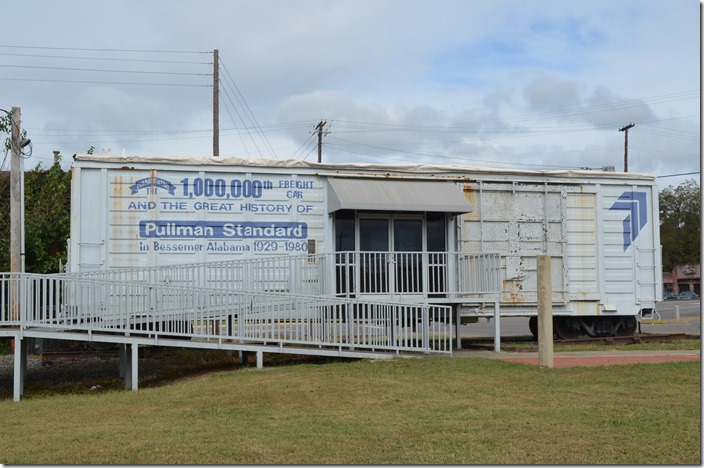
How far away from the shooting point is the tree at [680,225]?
65.6m

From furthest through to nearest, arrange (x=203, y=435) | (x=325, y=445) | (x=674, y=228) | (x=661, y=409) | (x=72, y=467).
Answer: (x=674, y=228) < (x=661, y=409) < (x=203, y=435) < (x=325, y=445) < (x=72, y=467)

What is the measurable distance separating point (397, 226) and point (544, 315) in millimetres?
4351

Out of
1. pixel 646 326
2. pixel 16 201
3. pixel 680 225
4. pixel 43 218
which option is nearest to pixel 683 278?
pixel 680 225

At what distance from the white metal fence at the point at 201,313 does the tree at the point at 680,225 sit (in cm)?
5633

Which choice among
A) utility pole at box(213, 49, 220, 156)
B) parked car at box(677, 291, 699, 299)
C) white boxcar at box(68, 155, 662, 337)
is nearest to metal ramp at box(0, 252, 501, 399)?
white boxcar at box(68, 155, 662, 337)

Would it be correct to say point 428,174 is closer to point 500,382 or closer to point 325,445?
point 500,382

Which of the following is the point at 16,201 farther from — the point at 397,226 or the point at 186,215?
the point at 397,226

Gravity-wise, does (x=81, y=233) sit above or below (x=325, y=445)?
above

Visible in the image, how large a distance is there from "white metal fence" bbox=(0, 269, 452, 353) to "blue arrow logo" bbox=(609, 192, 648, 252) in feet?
20.0

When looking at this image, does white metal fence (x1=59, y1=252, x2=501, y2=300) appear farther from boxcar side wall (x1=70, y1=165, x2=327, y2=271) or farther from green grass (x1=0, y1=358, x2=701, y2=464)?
green grass (x1=0, y1=358, x2=701, y2=464)

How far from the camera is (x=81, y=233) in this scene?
1505 cm

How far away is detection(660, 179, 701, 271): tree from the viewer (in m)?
65.6

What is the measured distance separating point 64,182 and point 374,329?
14409mm

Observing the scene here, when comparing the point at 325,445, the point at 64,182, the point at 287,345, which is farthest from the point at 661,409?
the point at 64,182
